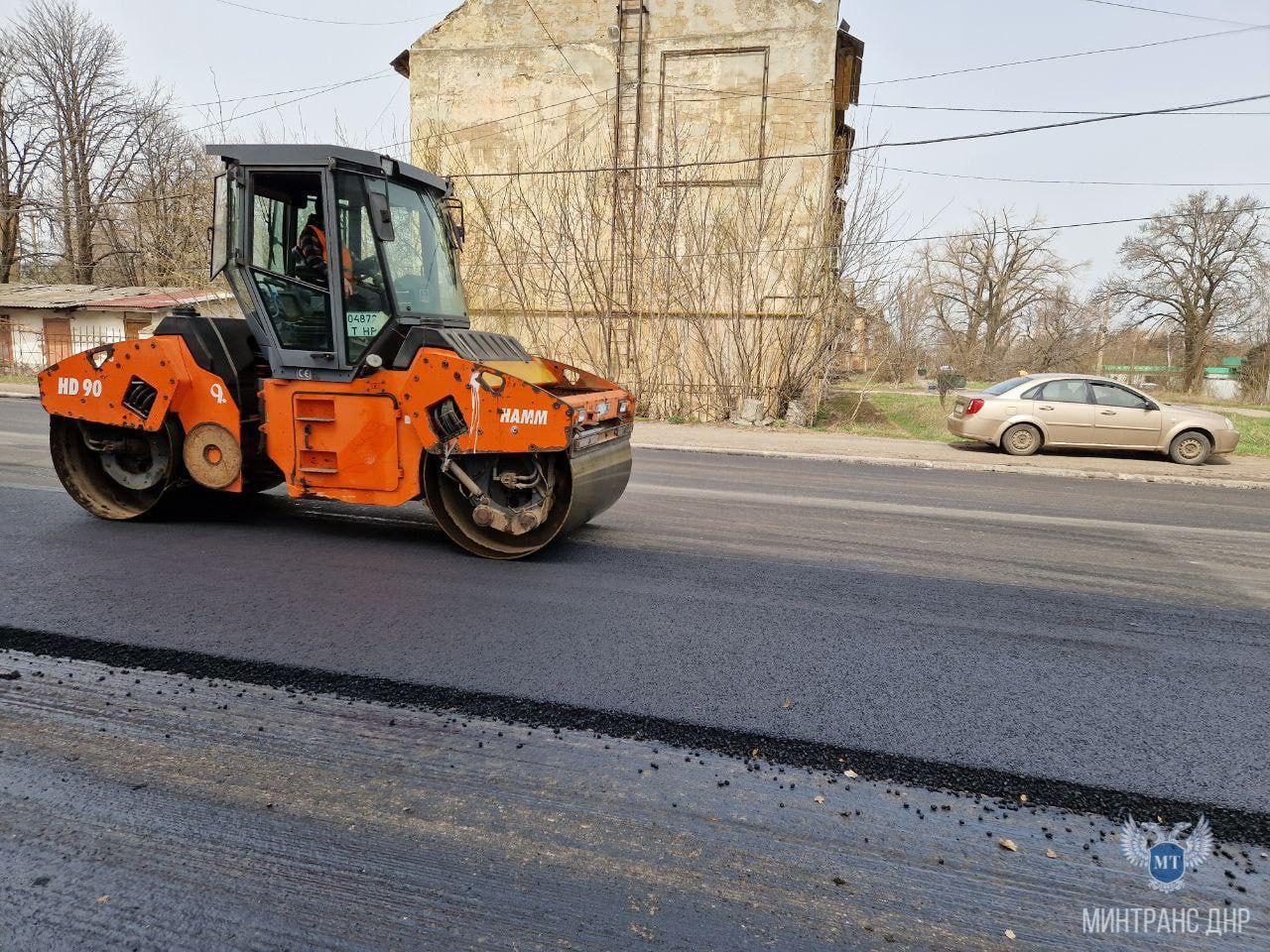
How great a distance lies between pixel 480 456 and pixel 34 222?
4632 centimetres

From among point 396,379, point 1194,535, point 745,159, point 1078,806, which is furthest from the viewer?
point 745,159

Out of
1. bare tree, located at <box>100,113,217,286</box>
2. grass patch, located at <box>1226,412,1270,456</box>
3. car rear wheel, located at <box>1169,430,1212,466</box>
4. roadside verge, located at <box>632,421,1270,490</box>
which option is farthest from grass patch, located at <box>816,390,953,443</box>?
bare tree, located at <box>100,113,217,286</box>

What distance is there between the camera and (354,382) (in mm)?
6012

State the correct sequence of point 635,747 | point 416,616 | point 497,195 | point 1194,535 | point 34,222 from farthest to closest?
point 34,222
point 497,195
point 1194,535
point 416,616
point 635,747

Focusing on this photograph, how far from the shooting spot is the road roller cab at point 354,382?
580 centimetres

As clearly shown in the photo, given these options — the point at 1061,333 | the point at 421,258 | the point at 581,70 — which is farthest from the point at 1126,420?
the point at 1061,333

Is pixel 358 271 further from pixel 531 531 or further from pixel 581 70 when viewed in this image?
pixel 581 70

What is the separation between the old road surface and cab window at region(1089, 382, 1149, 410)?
30.1 ft

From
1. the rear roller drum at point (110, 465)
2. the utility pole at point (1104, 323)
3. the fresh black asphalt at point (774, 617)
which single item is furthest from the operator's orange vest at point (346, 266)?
the utility pole at point (1104, 323)

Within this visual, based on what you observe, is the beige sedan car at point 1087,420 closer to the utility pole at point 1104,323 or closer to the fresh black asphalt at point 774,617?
the fresh black asphalt at point 774,617

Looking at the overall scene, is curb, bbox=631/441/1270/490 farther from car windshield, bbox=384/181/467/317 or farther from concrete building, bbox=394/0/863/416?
car windshield, bbox=384/181/467/317

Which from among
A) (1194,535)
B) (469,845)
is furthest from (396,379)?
(1194,535)

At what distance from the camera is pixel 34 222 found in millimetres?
40031

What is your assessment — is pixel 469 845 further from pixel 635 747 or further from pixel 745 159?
pixel 745 159
